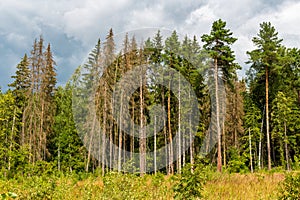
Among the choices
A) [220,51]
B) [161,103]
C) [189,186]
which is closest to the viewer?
[189,186]

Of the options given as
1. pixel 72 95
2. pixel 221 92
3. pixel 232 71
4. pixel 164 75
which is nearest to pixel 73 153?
pixel 72 95

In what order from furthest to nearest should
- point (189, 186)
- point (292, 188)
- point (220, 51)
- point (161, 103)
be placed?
point (161, 103), point (220, 51), point (189, 186), point (292, 188)

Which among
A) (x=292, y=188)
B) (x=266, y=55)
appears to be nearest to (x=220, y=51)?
(x=266, y=55)

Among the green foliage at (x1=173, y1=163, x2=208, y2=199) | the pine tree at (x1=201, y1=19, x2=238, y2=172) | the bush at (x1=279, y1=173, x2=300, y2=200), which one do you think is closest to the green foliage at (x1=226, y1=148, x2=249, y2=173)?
the pine tree at (x1=201, y1=19, x2=238, y2=172)

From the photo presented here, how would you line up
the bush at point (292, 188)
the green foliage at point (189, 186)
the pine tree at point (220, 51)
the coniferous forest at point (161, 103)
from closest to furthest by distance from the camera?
the bush at point (292, 188)
the green foliage at point (189, 186)
the pine tree at point (220, 51)
the coniferous forest at point (161, 103)

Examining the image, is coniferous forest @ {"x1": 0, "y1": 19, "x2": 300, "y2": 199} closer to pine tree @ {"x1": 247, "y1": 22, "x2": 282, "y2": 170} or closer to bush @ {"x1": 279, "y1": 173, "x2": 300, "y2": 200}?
pine tree @ {"x1": 247, "y1": 22, "x2": 282, "y2": 170}

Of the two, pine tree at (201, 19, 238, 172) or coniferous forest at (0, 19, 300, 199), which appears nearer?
pine tree at (201, 19, 238, 172)

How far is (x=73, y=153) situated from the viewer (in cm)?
4066

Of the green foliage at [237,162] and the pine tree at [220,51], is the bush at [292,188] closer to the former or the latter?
the pine tree at [220,51]

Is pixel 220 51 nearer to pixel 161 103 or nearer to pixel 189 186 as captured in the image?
pixel 161 103

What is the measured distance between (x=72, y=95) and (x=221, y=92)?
21.6 m

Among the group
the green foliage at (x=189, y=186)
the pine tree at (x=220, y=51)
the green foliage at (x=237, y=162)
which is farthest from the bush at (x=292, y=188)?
the green foliage at (x=237, y=162)

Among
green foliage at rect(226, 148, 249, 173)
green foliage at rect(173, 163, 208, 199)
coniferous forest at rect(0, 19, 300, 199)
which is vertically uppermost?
coniferous forest at rect(0, 19, 300, 199)

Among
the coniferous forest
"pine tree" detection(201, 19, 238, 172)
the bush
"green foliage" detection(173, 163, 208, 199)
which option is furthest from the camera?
the coniferous forest
